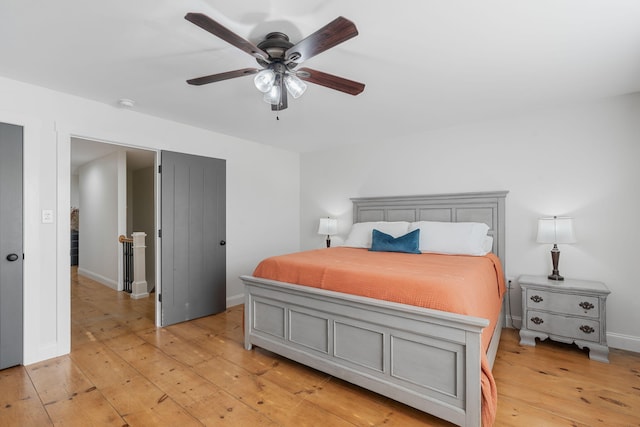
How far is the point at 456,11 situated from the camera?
1666 mm

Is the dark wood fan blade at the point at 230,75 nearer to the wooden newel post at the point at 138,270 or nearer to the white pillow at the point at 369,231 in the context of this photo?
the white pillow at the point at 369,231

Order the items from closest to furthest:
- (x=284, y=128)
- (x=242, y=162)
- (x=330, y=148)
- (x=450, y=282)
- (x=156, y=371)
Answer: (x=450, y=282)
(x=156, y=371)
(x=284, y=128)
(x=242, y=162)
(x=330, y=148)

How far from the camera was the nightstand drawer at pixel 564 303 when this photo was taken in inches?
102

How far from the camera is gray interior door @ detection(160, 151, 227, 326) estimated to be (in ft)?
11.4

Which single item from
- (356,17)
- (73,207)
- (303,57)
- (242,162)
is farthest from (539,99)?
(73,207)

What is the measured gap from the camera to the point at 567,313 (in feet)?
A: 8.85

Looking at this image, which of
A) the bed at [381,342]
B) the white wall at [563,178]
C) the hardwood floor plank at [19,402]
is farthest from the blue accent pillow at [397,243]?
the hardwood floor plank at [19,402]

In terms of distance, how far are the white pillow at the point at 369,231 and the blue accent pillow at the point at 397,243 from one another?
215 mm

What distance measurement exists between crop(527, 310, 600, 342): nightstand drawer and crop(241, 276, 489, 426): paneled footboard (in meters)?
1.70

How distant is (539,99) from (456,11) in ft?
6.01

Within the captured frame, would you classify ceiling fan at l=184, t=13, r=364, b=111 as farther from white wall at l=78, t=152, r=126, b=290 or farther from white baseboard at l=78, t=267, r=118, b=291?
white baseboard at l=78, t=267, r=118, b=291

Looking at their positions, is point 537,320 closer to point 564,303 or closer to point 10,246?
point 564,303

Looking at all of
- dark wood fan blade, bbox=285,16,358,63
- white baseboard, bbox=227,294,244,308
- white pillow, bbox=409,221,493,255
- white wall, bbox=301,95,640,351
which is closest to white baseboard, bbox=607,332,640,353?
white wall, bbox=301,95,640,351

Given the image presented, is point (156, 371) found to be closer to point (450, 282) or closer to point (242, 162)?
point (450, 282)
